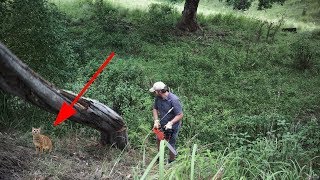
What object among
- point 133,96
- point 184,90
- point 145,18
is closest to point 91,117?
point 133,96

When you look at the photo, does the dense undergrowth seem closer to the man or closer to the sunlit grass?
the man

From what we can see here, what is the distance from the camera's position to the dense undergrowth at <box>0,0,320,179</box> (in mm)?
5820

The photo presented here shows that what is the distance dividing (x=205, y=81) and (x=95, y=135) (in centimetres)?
592

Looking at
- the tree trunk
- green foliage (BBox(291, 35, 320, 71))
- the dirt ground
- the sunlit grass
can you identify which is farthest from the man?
the sunlit grass

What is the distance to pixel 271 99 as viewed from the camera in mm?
11289

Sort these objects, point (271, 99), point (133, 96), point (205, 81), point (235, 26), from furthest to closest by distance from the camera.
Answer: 1. point (235, 26)
2. point (205, 81)
3. point (271, 99)
4. point (133, 96)

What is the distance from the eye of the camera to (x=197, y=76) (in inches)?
489

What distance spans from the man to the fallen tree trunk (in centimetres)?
63

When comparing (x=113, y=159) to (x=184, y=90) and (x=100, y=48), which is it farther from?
(x=100, y=48)

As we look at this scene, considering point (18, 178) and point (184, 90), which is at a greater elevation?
point (18, 178)

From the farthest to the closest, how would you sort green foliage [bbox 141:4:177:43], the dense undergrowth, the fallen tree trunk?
green foliage [bbox 141:4:177:43], the dense undergrowth, the fallen tree trunk

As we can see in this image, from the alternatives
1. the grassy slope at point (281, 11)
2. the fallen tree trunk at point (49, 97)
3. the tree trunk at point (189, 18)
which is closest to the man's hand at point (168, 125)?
the fallen tree trunk at point (49, 97)

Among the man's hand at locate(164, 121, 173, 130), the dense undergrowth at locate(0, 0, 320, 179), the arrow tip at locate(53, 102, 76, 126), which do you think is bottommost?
the dense undergrowth at locate(0, 0, 320, 179)

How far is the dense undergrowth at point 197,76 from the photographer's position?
582cm
